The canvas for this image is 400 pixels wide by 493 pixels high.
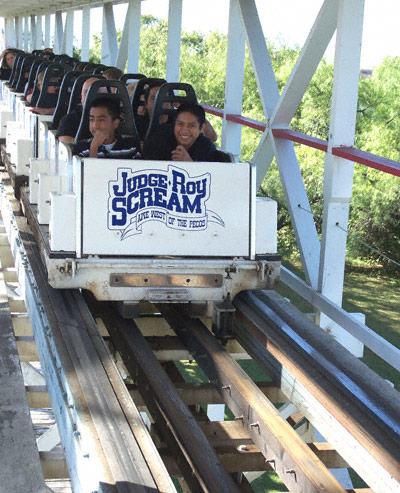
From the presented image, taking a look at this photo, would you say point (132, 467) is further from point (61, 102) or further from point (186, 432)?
point (61, 102)

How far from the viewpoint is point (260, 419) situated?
411 cm

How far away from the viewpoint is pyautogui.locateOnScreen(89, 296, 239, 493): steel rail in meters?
3.67

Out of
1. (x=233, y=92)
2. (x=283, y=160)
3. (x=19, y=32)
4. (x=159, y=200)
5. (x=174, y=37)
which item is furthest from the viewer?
(x=19, y=32)

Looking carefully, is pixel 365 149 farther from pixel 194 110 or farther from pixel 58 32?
pixel 194 110

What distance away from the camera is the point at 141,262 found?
5.43 metres

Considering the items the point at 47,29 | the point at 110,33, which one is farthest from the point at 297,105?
the point at 47,29

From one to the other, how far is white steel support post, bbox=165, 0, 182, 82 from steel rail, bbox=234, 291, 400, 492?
7622mm

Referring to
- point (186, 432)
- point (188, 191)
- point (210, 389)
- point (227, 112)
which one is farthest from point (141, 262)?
point (227, 112)

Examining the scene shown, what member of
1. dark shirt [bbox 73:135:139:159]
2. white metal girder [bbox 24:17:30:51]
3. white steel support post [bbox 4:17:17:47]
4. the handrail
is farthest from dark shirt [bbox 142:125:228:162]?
white steel support post [bbox 4:17:17:47]

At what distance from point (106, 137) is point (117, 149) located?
0.53 ft

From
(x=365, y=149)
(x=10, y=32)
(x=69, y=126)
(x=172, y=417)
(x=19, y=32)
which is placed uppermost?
(x=10, y=32)

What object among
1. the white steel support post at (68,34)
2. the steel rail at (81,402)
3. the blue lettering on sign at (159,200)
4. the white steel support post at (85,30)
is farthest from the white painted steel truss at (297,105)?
the white steel support post at (68,34)

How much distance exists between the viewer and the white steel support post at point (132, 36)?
14742 millimetres

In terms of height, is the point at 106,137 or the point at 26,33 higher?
the point at 26,33
